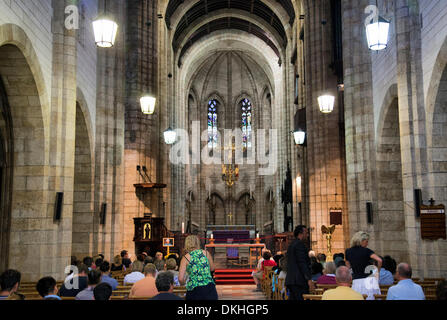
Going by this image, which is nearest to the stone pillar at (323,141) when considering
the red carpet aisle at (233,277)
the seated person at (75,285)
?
the red carpet aisle at (233,277)

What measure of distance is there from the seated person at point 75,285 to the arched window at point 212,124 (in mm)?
35423

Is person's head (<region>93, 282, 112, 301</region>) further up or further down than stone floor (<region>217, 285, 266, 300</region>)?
further up

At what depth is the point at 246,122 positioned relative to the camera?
42625mm

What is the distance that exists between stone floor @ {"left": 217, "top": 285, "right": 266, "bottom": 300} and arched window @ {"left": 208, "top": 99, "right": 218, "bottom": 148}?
88.7ft

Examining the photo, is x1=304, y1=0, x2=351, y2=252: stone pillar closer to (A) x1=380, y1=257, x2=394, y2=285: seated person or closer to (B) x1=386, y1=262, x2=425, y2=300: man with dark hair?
(A) x1=380, y1=257, x2=394, y2=285: seated person

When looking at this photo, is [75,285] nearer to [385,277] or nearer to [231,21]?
[385,277]

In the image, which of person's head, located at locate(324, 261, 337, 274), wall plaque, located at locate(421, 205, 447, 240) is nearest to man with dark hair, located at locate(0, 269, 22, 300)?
person's head, located at locate(324, 261, 337, 274)

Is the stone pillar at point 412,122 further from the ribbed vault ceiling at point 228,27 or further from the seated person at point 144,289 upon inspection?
the ribbed vault ceiling at point 228,27

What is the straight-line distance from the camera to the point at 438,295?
13.4 feet

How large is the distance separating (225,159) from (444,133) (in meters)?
33.0

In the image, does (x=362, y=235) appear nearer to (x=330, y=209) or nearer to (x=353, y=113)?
(x=353, y=113)

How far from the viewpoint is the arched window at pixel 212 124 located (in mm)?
42191

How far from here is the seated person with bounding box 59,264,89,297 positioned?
A: 20.4ft

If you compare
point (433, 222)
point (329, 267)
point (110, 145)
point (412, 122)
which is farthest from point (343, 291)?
point (110, 145)
